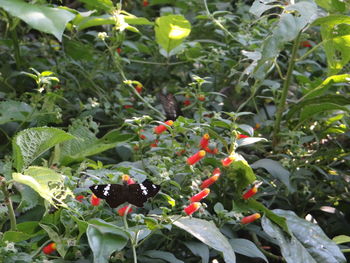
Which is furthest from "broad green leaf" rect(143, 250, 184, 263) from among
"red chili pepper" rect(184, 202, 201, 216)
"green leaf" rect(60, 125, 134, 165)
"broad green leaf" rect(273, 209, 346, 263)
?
"green leaf" rect(60, 125, 134, 165)

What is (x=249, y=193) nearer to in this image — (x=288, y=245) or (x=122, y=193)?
(x=288, y=245)

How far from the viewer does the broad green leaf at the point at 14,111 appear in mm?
1855

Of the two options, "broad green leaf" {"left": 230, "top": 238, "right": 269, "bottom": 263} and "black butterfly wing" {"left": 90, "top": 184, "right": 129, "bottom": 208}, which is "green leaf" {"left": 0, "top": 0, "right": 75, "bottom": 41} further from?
"broad green leaf" {"left": 230, "top": 238, "right": 269, "bottom": 263}

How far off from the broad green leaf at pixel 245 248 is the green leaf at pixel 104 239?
0.36 metres

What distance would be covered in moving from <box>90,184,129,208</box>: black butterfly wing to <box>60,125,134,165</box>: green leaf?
583 mm

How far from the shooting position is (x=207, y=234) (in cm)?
130

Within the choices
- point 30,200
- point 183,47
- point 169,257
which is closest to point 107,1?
point 183,47

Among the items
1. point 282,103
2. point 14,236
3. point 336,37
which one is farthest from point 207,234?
point 336,37

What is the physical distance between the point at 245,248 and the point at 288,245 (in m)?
0.16

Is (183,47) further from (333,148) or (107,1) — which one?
(333,148)

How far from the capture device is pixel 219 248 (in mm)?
1273

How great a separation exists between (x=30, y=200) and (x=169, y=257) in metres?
0.39

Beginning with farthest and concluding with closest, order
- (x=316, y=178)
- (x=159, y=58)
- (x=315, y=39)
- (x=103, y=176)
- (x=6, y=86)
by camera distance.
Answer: (x=315, y=39) < (x=159, y=58) < (x=6, y=86) < (x=316, y=178) < (x=103, y=176)

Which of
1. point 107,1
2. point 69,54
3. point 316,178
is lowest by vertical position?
point 316,178
